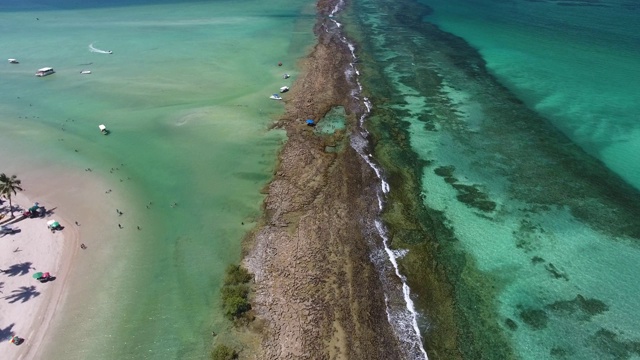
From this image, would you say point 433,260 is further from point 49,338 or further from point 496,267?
point 49,338

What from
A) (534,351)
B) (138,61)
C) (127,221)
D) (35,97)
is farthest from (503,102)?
(35,97)

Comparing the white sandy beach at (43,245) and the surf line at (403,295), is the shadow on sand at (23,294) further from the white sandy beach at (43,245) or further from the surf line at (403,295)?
the surf line at (403,295)

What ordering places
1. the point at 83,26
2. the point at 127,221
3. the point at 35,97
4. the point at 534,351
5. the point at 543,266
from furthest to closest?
the point at 83,26 → the point at 35,97 → the point at 127,221 → the point at 543,266 → the point at 534,351

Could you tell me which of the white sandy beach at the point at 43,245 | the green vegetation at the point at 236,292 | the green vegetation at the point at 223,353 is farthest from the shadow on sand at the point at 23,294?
the green vegetation at the point at 223,353

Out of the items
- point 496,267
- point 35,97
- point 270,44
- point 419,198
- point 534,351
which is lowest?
point 534,351

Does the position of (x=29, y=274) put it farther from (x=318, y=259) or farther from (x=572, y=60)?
(x=572, y=60)

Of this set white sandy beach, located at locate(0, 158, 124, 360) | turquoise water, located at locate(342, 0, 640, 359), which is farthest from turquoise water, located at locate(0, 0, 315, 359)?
turquoise water, located at locate(342, 0, 640, 359)

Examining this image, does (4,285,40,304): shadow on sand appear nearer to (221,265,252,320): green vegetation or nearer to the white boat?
(221,265,252,320): green vegetation
